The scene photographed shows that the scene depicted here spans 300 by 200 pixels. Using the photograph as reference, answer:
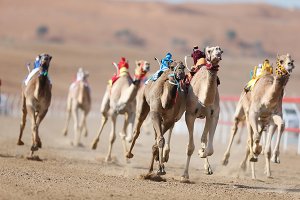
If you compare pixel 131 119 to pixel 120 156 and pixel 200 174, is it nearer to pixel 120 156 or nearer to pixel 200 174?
pixel 120 156

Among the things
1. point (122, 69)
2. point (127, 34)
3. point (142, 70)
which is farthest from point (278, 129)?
point (127, 34)

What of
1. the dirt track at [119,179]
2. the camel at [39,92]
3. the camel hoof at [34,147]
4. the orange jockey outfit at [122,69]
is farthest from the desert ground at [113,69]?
the orange jockey outfit at [122,69]

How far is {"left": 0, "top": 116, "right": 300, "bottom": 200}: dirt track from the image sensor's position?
10.1 m

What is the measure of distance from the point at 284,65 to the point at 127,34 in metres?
107

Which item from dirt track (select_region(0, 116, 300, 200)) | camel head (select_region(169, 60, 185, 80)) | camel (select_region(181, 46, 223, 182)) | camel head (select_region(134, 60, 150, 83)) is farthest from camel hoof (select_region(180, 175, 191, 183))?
camel head (select_region(134, 60, 150, 83))

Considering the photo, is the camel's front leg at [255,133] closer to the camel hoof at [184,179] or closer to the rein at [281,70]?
the rein at [281,70]

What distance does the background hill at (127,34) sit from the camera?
7894cm

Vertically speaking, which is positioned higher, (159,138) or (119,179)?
(159,138)

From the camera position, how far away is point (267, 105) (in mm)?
13875

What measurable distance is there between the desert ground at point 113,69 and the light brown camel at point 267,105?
2.17 ft

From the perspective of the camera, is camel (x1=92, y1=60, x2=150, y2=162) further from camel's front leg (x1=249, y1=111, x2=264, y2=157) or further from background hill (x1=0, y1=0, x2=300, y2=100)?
background hill (x1=0, y1=0, x2=300, y2=100)

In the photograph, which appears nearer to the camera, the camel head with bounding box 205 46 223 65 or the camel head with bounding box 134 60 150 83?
the camel head with bounding box 205 46 223 65

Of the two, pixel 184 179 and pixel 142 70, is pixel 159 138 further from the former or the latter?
pixel 142 70

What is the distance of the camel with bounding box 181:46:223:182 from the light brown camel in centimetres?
99
